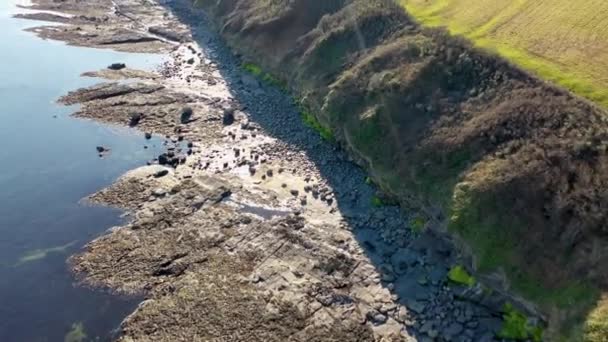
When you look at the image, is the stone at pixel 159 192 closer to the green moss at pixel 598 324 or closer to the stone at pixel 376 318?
the stone at pixel 376 318

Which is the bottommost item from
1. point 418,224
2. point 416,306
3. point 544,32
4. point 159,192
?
point 159,192

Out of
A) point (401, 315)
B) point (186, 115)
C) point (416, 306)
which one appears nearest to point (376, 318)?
point (401, 315)

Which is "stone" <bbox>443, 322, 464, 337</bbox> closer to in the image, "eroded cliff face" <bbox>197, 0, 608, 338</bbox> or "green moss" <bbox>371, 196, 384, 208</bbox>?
"eroded cliff face" <bbox>197, 0, 608, 338</bbox>

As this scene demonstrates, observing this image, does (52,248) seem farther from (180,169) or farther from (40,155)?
A: (40,155)

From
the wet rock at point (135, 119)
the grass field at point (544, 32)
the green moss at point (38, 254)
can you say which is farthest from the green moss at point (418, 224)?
the wet rock at point (135, 119)

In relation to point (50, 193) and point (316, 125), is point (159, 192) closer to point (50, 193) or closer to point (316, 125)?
point (50, 193)

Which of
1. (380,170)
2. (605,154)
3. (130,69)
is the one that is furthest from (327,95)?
A: (130,69)

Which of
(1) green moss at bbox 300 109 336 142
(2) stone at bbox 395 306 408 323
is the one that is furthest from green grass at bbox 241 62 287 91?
(2) stone at bbox 395 306 408 323
